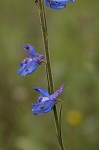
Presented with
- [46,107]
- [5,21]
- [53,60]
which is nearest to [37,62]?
[46,107]

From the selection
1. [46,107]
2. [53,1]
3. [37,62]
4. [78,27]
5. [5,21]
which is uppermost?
[53,1]

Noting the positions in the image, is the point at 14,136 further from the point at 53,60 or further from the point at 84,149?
the point at 53,60

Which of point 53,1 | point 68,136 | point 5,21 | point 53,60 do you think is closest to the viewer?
point 53,1

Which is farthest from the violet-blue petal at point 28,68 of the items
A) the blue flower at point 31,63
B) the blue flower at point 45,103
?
the blue flower at point 45,103

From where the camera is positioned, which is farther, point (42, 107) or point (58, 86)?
point (58, 86)

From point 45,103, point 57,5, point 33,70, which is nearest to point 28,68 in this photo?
point 33,70

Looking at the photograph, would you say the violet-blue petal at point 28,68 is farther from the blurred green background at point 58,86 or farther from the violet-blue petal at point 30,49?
the blurred green background at point 58,86

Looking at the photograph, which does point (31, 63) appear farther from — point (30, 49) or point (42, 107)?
point (42, 107)
